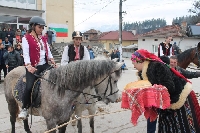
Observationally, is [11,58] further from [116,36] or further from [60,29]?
[116,36]

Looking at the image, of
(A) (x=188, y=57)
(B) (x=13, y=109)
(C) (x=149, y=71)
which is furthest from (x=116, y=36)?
(C) (x=149, y=71)

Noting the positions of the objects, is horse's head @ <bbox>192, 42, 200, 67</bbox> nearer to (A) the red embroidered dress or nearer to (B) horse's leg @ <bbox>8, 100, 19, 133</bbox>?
(A) the red embroidered dress

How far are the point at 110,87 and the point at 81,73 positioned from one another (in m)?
0.53

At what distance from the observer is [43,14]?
Answer: 22.4m

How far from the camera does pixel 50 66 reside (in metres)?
4.18

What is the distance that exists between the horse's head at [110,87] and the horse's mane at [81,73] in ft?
0.28

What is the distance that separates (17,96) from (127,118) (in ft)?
10.7

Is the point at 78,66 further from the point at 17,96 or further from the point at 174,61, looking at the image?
the point at 174,61

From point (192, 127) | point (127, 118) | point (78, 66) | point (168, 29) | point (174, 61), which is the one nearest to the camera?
point (192, 127)

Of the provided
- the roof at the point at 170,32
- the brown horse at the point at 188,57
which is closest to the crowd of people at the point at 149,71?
the brown horse at the point at 188,57

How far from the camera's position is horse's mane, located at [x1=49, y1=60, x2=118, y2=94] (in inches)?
137

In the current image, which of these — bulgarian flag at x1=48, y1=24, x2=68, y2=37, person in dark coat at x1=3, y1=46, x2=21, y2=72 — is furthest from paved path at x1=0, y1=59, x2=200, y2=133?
bulgarian flag at x1=48, y1=24, x2=68, y2=37

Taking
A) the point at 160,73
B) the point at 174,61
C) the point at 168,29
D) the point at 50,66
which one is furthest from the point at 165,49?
the point at 168,29

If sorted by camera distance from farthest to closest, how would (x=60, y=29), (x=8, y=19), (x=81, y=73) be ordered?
1. (x=60, y=29)
2. (x=8, y=19)
3. (x=81, y=73)
